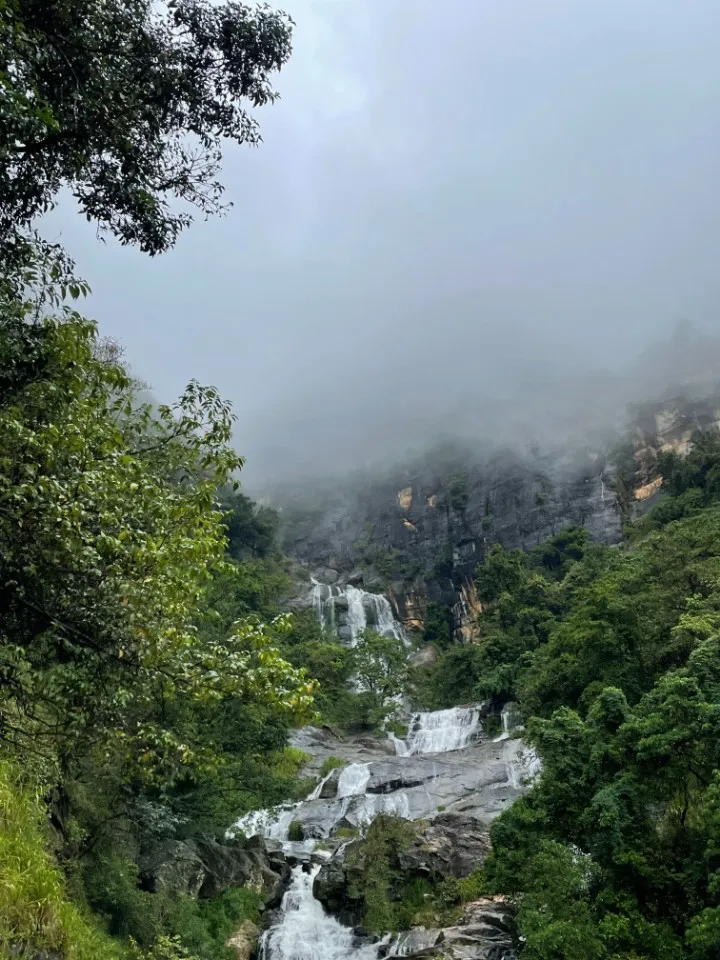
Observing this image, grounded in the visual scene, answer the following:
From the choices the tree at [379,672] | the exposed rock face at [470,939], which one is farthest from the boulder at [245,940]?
the tree at [379,672]

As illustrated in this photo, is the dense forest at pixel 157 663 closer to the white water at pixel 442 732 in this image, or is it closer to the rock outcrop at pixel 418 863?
the rock outcrop at pixel 418 863

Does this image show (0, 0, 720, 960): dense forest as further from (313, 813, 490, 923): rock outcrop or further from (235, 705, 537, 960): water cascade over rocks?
(235, 705, 537, 960): water cascade over rocks

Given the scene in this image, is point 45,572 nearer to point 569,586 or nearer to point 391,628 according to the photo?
point 569,586

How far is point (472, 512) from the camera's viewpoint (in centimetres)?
→ 8431

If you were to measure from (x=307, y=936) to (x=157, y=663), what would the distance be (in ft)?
56.0

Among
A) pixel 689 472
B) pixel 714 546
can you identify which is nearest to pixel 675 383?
pixel 689 472

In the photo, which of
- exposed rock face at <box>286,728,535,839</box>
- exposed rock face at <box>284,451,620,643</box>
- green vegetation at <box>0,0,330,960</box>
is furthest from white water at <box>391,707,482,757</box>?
green vegetation at <box>0,0,330,960</box>

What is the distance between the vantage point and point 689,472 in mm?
56594

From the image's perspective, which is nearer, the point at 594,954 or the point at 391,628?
the point at 594,954

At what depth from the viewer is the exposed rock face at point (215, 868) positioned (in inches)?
640

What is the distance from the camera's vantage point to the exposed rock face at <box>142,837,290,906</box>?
53.3 feet

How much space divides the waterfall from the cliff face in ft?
156

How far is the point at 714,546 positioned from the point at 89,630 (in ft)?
87.1

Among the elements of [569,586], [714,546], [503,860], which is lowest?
[503,860]
